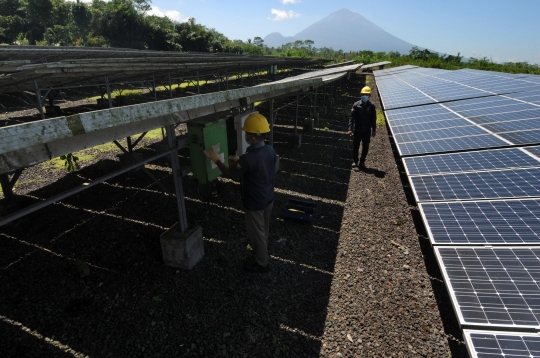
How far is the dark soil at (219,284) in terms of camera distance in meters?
3.59

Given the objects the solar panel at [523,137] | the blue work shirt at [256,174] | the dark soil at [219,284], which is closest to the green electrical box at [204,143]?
the dark soil at [219,284]

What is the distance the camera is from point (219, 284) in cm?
449

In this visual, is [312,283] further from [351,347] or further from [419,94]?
[419,94]

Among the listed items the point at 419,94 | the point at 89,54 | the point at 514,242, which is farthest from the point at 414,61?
the point at 514,242

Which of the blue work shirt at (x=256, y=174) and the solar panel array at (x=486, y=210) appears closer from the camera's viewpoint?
the solar panel array at (x=486, y=210)

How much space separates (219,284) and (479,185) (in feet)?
14.5

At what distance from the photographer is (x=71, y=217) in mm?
6203

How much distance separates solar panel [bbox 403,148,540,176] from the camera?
15.8 feet

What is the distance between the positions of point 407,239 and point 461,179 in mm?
A: 1534

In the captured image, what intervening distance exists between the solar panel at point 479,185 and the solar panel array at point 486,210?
0.04 feet

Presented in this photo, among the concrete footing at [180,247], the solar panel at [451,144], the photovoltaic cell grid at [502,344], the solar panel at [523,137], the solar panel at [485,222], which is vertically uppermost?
the solar panel at [523,137]

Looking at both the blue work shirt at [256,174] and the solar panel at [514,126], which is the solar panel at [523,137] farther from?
the blue work shirt at [256,174]

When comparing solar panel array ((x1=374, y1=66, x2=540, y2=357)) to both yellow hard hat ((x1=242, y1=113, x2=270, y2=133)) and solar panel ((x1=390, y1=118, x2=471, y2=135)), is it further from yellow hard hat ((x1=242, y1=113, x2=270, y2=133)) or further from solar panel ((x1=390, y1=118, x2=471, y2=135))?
yellow hard hat ((x1=242, y1=113, x2=270, y2=133))

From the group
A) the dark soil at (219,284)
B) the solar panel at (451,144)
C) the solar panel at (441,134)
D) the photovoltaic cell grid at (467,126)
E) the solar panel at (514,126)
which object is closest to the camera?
the dark soil at (219,284)
